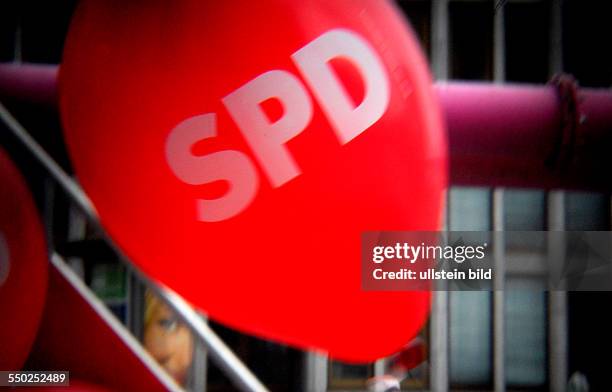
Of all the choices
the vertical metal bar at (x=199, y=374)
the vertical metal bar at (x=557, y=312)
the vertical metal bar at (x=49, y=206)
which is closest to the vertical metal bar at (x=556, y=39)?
the vertical metal bar at (x=557, y=312)

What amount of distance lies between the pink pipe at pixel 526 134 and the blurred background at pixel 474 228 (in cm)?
8

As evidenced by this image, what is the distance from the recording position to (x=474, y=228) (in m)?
1.71

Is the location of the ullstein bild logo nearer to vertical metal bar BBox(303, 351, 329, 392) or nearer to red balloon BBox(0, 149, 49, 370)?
vertical metal bar BBox(303, 351, 329, 392)

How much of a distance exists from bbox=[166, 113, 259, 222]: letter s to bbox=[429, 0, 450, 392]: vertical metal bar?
0.51 m

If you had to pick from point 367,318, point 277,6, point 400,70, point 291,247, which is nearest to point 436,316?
point 367,318

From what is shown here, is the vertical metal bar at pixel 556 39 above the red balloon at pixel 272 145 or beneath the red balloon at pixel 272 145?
above

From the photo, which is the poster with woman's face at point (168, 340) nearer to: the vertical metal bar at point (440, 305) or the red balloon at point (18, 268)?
the red balloon at point (18, 268)

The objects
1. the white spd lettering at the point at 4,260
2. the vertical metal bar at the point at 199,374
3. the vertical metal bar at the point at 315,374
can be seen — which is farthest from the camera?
the vertical metal bar at the point at 199,374

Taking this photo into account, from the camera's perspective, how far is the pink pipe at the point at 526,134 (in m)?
1.54

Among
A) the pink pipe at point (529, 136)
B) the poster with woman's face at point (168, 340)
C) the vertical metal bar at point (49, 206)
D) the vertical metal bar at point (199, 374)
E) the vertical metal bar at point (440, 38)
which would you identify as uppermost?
the vertical metal bar at point (440, 38)

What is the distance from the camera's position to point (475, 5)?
88.0 inches

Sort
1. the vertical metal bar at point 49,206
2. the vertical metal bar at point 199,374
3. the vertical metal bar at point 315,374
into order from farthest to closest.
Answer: the vertical metal bar at point 199,374 → the vertical metal bar at point 315,374 → the vertical metal bar at point 49,206

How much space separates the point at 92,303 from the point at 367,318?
795 millimetres

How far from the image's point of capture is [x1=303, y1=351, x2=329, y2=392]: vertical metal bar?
179 cm
